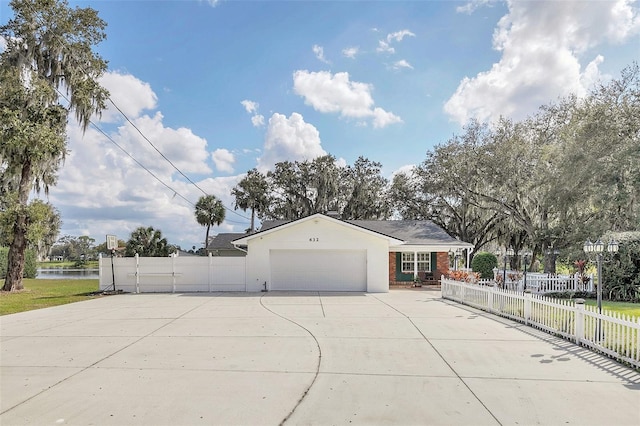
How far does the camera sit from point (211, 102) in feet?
62.7

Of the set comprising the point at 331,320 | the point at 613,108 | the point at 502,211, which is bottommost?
the point at 331,320

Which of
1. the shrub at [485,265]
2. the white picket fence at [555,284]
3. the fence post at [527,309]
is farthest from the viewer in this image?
the shrub at [485,265]

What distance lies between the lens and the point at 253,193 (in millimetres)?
38312

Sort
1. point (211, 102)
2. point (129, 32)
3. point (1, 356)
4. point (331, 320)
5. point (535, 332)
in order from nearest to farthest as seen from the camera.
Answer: point (1, 356) → point (535, 332) → point (331, 320) → point (129, 32) → point (211, 102)

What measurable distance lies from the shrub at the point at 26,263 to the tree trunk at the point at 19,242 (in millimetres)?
11772

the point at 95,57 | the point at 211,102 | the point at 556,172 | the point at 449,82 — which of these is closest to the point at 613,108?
the point at 556,172

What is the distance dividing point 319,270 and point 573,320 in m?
11.4

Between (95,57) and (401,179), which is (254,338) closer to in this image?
(95,57)

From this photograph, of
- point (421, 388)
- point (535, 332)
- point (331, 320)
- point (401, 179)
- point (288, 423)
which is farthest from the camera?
point (401, 179)

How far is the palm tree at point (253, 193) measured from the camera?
38469 millimetres

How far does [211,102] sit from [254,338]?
1432cm

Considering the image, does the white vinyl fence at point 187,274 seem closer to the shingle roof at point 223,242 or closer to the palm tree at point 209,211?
the shingle roof at point 223,242

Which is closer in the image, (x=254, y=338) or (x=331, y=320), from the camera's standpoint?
(x=254, y=338)

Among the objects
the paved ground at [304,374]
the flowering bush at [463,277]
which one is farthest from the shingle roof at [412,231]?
the paved ground at [304,374]
